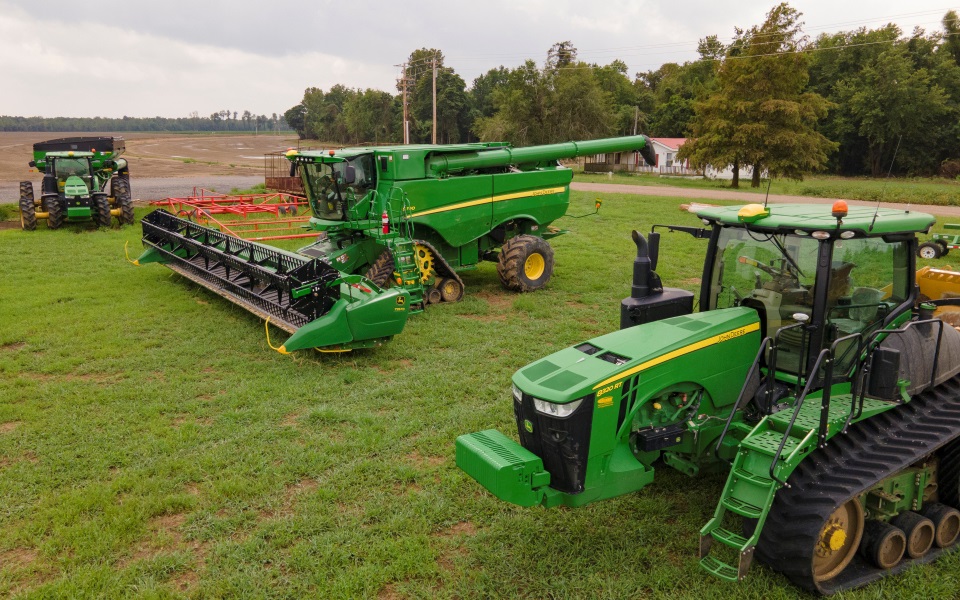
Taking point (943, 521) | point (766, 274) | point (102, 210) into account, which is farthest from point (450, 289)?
point (102, 210)

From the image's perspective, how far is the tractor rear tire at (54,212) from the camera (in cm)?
1823

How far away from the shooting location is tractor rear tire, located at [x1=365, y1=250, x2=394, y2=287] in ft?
34.1

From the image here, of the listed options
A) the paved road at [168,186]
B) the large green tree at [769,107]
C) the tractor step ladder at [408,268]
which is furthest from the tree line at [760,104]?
the paved road at [168,186]

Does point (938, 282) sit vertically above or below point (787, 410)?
above

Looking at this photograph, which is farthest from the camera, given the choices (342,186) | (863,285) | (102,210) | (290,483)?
(102,210)

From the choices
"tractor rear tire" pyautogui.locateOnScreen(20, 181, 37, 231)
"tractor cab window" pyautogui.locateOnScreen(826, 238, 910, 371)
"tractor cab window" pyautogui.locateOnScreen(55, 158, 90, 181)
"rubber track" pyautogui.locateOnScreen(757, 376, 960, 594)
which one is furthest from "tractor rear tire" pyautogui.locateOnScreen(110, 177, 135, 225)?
"rubber track" pyautogui.locateOnScreen(757, 376, 960, 594)

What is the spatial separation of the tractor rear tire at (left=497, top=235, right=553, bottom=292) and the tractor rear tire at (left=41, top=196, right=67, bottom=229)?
1331 cm

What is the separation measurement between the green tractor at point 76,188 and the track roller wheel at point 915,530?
1968 cm

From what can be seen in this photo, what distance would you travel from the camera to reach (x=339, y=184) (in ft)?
35.3

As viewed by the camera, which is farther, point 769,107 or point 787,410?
point 769,107

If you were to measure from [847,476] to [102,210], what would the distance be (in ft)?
64.2

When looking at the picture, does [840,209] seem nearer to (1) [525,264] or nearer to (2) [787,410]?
(2) [787,410]

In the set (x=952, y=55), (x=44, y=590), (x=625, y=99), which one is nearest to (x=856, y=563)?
(x=44, y=590)

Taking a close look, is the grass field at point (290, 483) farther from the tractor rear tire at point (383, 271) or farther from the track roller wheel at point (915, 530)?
the tractor rear tire at point (383, 271)
